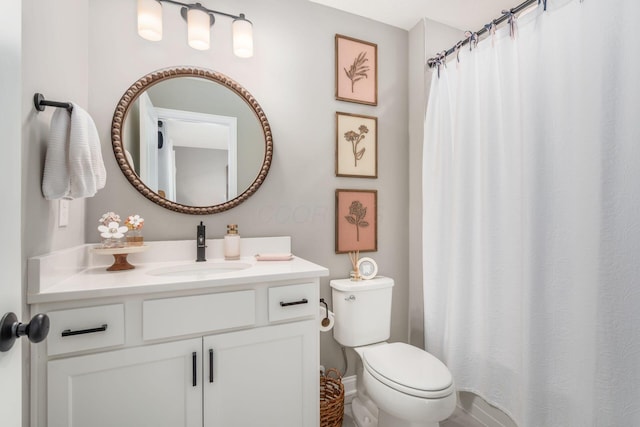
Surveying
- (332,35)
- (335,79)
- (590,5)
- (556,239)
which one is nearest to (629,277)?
(556,239)

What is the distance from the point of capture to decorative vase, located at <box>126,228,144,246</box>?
1.35 metres

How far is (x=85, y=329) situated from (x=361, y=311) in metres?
1.24

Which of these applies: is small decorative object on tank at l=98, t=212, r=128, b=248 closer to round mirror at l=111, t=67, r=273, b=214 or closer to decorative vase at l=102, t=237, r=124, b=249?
decorative vase at l=102, t=237, r=124, b=249

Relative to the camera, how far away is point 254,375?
1188mm

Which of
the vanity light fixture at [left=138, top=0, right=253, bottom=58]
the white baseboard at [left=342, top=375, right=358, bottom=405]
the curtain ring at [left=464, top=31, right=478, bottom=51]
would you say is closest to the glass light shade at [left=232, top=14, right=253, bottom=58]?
the vanity light fixture at [left=138, top=0, right=253, bottom=58]

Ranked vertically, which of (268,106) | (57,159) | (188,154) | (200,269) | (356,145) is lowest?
(200,269)

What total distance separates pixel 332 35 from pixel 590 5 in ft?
4.22

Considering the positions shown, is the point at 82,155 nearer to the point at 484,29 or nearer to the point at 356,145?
the point at 356,145

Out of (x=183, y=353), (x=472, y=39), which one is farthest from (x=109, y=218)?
(x=472, y=39)

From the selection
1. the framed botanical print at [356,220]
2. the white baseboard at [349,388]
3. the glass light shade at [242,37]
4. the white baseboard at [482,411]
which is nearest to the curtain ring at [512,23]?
the framed botanical print at [356,220]

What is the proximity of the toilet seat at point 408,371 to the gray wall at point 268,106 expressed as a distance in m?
0.48

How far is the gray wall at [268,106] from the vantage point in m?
1.08

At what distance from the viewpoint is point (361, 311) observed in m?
1.68

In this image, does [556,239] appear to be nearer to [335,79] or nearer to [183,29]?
[335,79]
